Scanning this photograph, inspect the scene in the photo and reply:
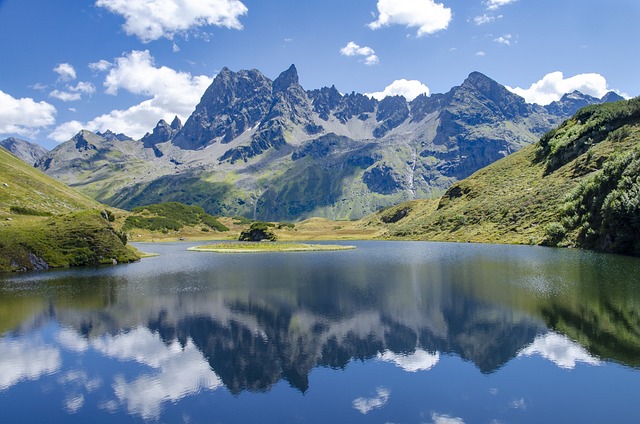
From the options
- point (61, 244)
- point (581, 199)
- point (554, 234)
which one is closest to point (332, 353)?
point (61, 244)

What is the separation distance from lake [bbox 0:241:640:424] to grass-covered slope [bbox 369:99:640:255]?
135 feet

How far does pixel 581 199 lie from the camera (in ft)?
417

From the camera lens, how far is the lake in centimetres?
2608

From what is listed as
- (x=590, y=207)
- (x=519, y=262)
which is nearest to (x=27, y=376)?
(x=519, y=262)

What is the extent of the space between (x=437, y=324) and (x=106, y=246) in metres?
102

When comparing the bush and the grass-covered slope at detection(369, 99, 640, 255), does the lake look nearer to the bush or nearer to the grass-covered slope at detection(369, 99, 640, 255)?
the grass-covered slope at detection(369, 99, 640, 255)

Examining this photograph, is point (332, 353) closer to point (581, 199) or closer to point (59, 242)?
point (59, 242)

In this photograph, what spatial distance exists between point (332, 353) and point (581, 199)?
12173 centimetres

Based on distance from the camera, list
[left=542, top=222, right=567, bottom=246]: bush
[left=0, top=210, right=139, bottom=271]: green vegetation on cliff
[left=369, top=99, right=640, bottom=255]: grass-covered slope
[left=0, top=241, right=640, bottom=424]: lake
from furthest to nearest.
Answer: [left=542, top=222, right=567, bottom=246]: bush < [left=369, top=99, right=640, bottom=255]: grass-covered slope < [left=0, top=210, right=139, bottom=271]: green vegetation on cliff < [left=0, top=241, right=640, bottom=424]: lake

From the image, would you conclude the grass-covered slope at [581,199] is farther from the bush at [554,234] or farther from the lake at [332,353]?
the lake at [332,353]

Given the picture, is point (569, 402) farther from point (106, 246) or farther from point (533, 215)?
point (533, 215)

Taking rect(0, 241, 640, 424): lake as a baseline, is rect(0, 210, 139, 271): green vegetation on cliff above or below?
above

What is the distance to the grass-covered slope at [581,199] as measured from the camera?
102125 millimetres

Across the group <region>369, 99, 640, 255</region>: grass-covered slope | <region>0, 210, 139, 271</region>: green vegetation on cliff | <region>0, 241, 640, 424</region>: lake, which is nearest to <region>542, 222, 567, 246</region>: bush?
<region>369, 99, 640, 255</region>: grass-covered slope
